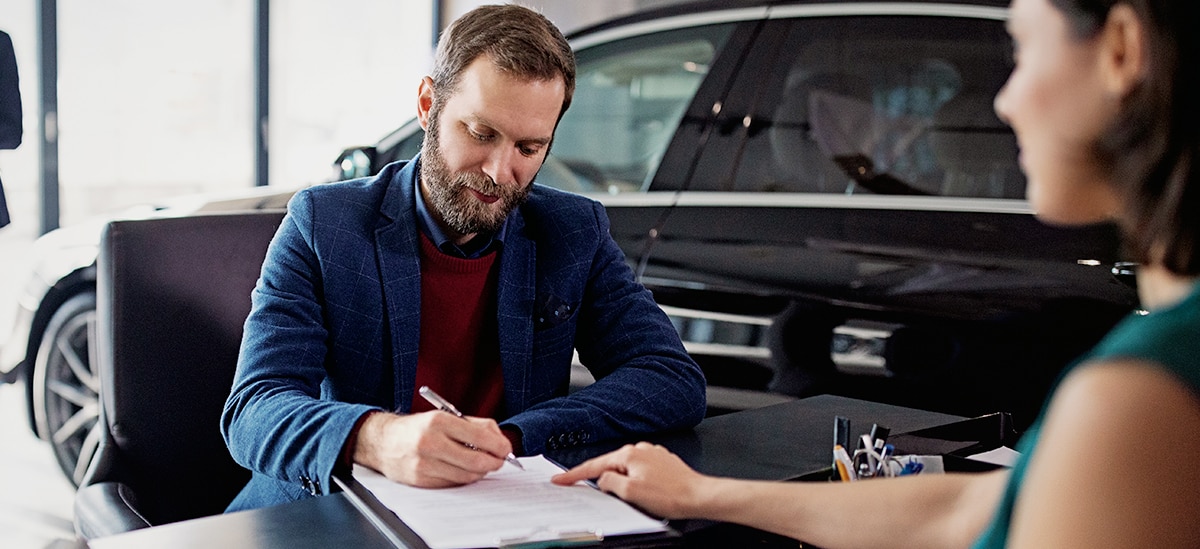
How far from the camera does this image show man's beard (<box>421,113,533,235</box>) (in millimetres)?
1757

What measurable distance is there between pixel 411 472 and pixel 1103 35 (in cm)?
81

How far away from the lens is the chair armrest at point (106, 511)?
1.49 meters

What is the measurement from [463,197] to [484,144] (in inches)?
3.4

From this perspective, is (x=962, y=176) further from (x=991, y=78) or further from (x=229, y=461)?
(x=229, y=461)

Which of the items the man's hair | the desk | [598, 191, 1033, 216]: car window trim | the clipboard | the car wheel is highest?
the man's hair

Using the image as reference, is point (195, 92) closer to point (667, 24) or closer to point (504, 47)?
point (667, 24)

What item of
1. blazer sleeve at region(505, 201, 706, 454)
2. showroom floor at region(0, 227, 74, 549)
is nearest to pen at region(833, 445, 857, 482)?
blazer sleeve at region(505, 201, 706, 454)

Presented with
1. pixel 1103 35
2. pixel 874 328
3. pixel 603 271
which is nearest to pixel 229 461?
pixel 603 271

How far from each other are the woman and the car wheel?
3051 mm

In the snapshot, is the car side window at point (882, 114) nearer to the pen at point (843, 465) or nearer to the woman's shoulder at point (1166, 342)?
the pen at point (843, 465)

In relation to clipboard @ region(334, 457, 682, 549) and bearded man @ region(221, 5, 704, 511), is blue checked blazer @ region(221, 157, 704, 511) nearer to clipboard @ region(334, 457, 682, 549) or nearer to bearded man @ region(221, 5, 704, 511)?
bearded man @ region(221, 5, 704, 511)

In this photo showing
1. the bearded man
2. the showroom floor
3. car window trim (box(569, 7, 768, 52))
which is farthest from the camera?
the showroom floor

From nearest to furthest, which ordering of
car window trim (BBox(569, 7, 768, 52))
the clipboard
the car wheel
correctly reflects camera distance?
the clipboard, car window trim (BBox(569, 7, 768, 52)), the car wheel

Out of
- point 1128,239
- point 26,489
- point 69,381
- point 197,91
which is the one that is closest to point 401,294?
point 1128,239
